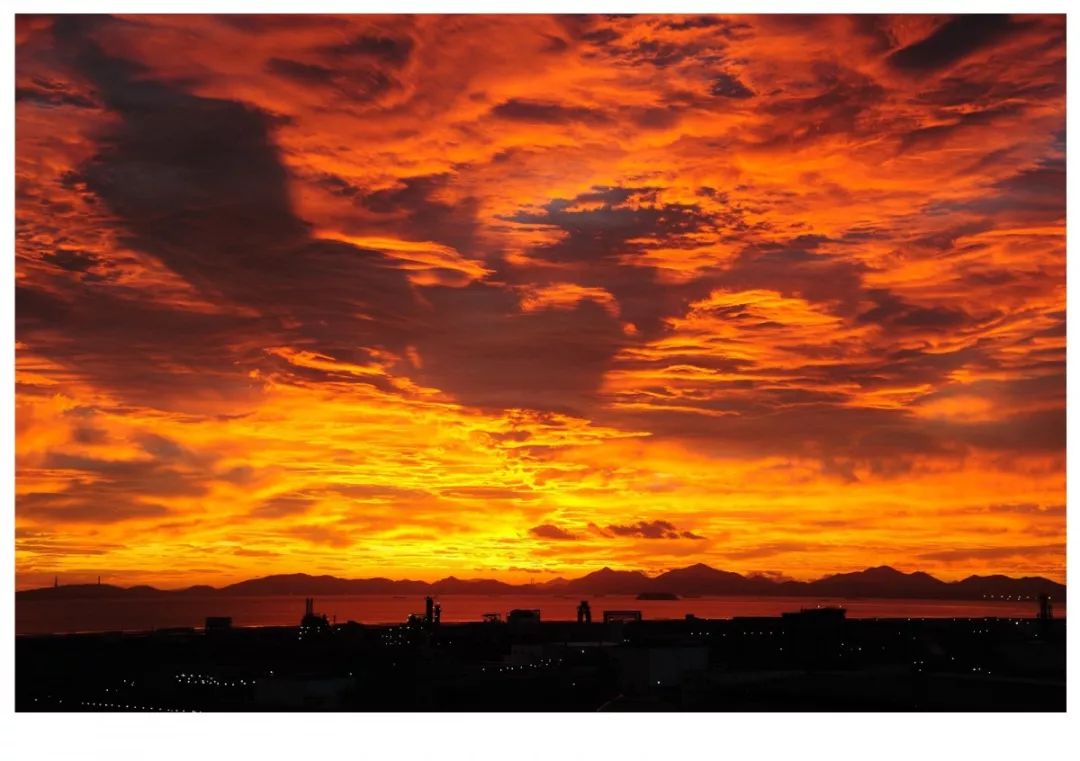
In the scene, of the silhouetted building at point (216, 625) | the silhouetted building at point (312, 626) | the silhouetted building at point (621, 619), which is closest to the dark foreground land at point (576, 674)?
the silhouetted building at point (216, 625)

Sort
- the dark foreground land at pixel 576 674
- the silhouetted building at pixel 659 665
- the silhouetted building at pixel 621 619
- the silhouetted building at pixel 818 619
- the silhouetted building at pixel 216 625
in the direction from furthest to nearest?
the silhouetted building at pixel 216 625, the silhouetted building at pixel 621 619, the silhouetted building at pixel 818 619, the silhouetted building at pixel 659 665, the dark foreground land at pixel 576 674

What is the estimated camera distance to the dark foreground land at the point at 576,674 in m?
15.0

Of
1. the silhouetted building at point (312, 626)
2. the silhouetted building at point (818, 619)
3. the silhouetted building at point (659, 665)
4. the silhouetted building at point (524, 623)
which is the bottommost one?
the silhouetted building at point (524, 623)

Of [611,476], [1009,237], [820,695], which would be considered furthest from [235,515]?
[1009,237]

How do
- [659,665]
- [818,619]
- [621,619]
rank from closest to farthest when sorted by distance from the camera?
[659,665]
[818,619]
[621,619]

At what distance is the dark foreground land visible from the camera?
49.3 feet

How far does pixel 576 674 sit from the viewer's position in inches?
835

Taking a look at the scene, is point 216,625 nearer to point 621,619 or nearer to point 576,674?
point 621,619

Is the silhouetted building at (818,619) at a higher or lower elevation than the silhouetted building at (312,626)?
higher

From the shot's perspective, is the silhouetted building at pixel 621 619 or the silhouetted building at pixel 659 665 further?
the silhouetted building at pixel 621 619

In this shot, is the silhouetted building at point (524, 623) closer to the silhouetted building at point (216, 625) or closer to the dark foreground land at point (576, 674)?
the dark foreground land at point (576, 674)

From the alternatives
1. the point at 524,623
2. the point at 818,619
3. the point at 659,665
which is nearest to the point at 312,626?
the point at 524,623
